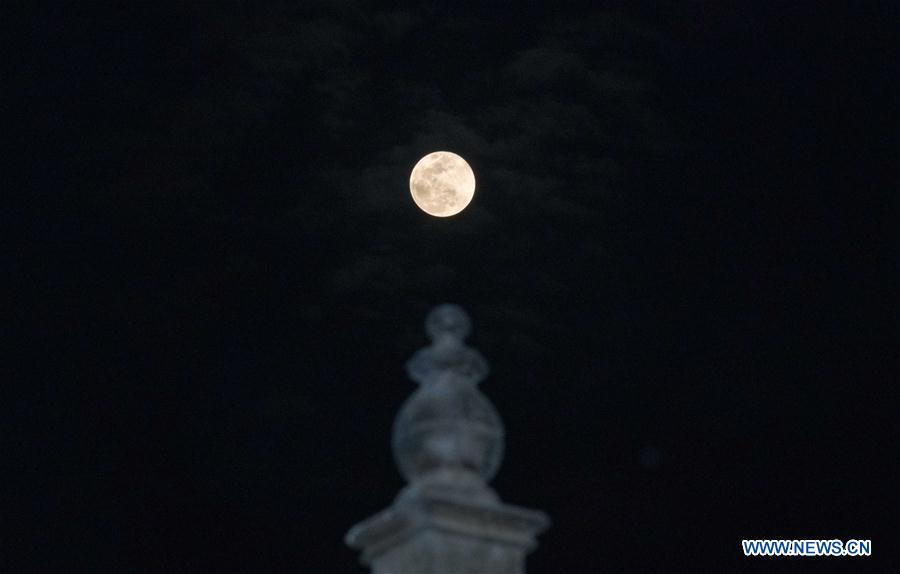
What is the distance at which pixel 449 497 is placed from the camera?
696cm

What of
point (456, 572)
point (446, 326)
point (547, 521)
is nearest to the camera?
point (456, 572)

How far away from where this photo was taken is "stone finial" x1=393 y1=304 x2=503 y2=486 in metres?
7.23

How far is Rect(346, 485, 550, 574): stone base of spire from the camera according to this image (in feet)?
22.6

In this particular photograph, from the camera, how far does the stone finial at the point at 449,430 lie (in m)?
7.23

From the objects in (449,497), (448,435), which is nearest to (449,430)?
(448,435)

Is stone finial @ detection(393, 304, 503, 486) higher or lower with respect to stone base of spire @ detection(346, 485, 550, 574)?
higher

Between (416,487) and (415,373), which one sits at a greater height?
(415,373)

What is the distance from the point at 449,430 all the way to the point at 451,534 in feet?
1.84

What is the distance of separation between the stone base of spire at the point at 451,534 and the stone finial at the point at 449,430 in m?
0.17

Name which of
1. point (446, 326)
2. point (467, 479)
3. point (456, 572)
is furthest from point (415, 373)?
point (456, 572)

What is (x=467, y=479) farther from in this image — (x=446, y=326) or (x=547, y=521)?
(x=446, y=326)

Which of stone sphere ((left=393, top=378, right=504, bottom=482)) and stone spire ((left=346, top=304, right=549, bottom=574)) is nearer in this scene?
stone spire ((left=346, top=304, right=549, bottom=574))

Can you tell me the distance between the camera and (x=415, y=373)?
785cm

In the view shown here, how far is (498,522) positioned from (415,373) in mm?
1127
